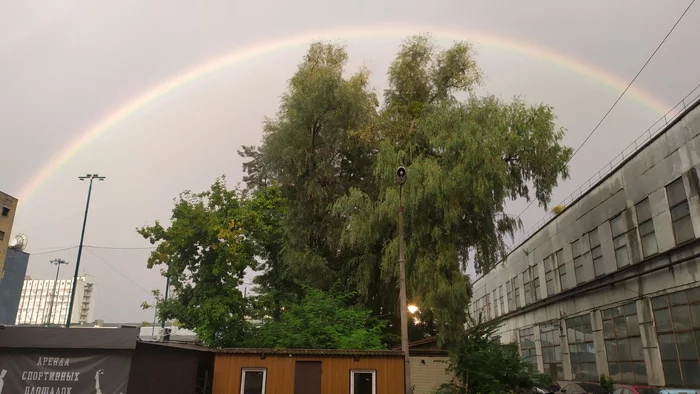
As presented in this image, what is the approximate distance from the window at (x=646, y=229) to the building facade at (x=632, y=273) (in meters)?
0.05

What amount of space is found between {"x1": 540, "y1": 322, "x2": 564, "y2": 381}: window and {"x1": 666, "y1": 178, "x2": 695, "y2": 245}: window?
58.0 ft

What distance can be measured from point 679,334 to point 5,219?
72825 millimetres

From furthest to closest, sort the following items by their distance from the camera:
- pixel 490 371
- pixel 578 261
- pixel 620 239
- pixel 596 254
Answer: pixel 578 261 < pixel 596 254 < pixel 620 239 < pixel 490 371

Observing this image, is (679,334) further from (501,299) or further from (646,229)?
(501,299)

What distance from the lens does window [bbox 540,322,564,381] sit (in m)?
37.5

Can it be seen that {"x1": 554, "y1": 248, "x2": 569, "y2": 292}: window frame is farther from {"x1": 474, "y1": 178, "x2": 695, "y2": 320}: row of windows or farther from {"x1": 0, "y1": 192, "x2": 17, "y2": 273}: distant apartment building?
{"x1": 0, "y1": 192, "x2": 17, "y2": 273}: distant apartment building

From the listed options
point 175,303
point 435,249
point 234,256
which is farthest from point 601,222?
point 175,303

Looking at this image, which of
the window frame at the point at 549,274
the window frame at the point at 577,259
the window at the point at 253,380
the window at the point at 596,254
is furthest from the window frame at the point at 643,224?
the window at the point at 253,380

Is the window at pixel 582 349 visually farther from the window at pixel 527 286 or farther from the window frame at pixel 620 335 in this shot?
the window at pixel 527 286

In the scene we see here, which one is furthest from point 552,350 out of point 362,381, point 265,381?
point 265,381

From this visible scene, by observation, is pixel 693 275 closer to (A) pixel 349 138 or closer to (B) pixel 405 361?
(B) pixel 405 361

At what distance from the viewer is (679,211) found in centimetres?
2188

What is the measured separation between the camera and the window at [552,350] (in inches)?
1475

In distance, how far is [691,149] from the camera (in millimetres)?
20672
